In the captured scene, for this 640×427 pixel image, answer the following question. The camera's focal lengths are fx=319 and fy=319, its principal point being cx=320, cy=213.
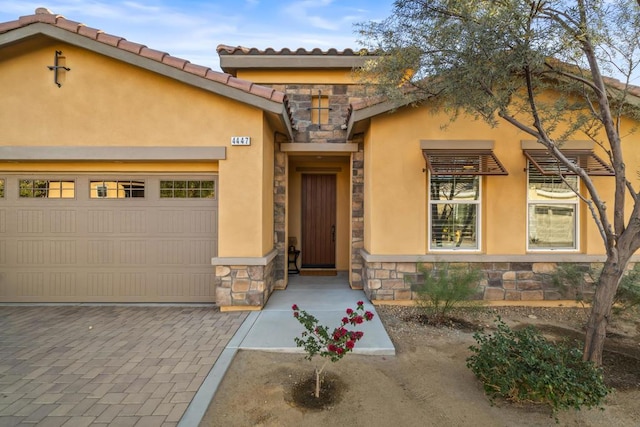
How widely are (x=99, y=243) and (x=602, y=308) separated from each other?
8.06 metres

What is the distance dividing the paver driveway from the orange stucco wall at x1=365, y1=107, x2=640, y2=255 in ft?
11.3

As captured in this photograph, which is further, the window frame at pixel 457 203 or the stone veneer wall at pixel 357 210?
the stone veneer wall at pixel 357 210

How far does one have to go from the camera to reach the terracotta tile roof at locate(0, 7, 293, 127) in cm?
567

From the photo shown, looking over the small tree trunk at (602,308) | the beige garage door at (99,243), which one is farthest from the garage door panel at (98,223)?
the small tree trunk at (602,308)

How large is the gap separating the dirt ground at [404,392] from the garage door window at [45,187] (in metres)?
5.06

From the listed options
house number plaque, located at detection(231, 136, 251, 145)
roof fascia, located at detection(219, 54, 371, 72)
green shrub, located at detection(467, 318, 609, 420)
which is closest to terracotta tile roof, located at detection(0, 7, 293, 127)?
house number plaque, located at detection(231, 136, 251, 145)

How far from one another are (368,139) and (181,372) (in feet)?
17.3

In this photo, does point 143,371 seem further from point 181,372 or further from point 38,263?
point 38,263

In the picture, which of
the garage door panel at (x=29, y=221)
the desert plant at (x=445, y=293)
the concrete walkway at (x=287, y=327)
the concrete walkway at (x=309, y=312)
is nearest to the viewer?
the concrete walkway at (x=287, y=327)

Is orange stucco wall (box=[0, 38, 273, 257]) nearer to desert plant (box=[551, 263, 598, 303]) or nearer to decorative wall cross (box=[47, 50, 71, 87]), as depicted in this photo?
decorative wall cross (box=[47, 50, 71, 87])

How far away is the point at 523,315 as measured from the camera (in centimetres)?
597

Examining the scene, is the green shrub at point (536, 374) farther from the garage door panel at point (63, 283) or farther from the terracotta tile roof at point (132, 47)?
the garage door panel at point (63, 283)

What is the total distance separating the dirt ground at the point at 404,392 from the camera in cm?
304

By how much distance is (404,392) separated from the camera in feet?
11.5
